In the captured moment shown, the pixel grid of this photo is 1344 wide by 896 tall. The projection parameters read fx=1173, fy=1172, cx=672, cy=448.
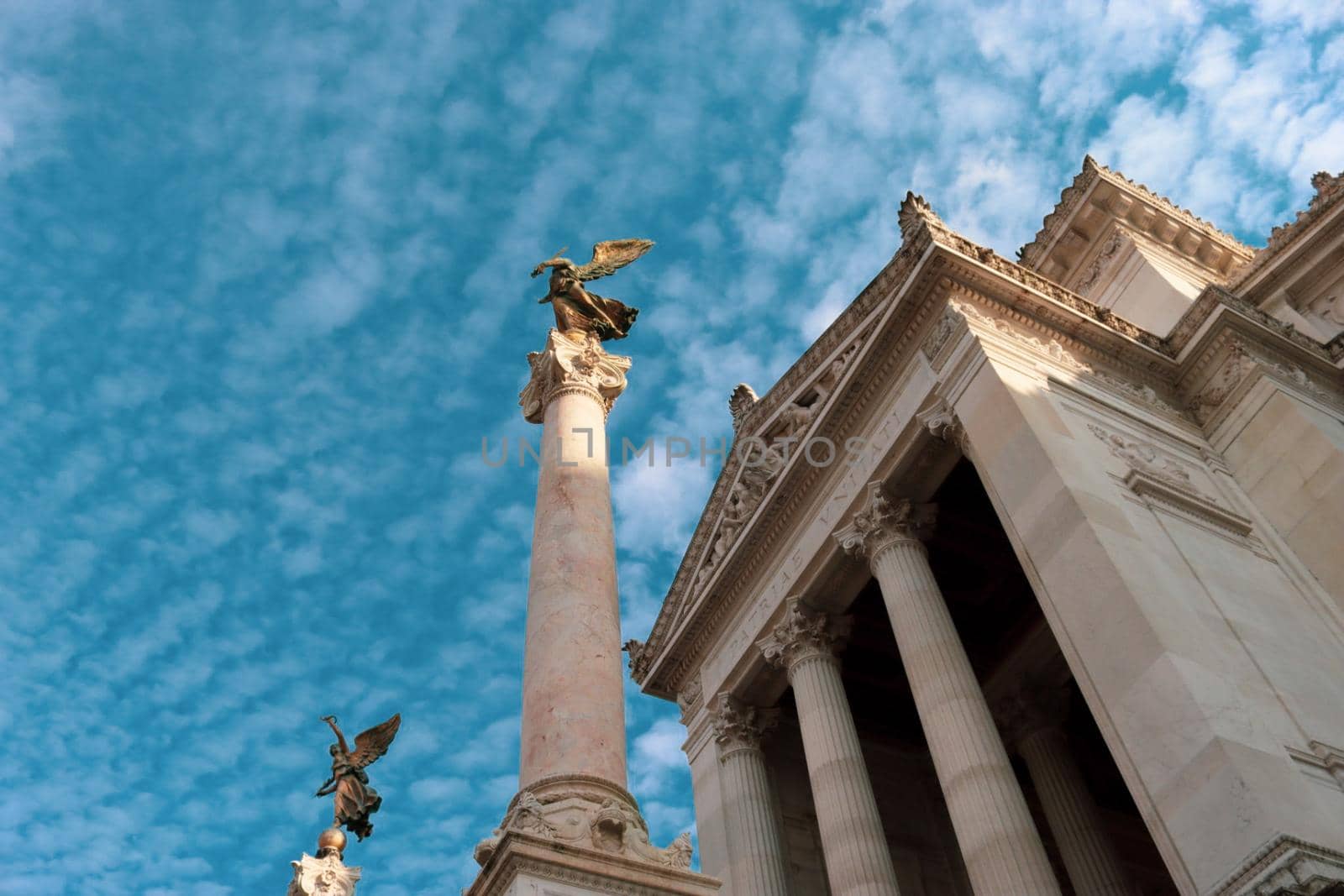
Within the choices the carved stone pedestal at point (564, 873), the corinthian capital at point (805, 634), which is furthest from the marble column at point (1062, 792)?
the carved stone pedestal at point (564, 873)

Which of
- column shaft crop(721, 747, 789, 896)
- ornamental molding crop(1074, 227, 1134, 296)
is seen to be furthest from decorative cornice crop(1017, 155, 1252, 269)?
column shaft crop(721, 747, 789, 896)

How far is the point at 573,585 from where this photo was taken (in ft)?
48.2

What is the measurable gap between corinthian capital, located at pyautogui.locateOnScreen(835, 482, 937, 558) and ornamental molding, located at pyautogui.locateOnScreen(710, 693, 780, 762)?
5312 millimetres

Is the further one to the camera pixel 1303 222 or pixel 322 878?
pixel 1303 222

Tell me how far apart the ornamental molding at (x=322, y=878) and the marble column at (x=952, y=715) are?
886cm

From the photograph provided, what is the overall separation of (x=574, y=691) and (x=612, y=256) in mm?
10437

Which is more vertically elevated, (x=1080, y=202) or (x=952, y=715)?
(x=1080, y=202)

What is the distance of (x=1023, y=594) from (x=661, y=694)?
919cm

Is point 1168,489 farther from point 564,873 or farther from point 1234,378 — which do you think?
point 564,873

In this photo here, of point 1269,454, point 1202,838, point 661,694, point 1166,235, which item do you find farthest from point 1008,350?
point 1166,235

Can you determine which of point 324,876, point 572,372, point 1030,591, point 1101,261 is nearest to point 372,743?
point 324,876

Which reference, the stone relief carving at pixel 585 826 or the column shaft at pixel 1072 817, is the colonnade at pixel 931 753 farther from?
the stone relief carving at pixel 585 826

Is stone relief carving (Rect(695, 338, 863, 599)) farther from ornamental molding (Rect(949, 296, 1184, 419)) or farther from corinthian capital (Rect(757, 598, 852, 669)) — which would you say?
ornamental molding (Rect(949, 296, 1184, 419))

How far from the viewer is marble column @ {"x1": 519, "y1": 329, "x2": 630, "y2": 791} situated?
12.7 m
